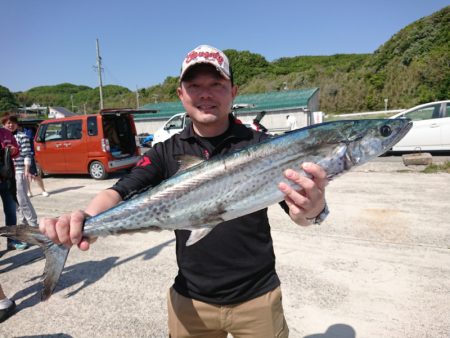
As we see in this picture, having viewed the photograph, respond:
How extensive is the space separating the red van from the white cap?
975 cm

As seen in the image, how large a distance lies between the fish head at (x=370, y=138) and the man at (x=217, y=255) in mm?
359

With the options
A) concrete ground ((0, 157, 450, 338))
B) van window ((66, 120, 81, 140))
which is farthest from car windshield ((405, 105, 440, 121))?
van window ((66, 120, 81, 140))

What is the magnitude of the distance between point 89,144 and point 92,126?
63 cm

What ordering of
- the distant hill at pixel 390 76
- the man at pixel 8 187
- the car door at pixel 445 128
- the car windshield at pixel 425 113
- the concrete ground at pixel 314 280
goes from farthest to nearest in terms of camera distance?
the distant hill at pixel 390 76 → the car windshield at pixel 425 113 → the car door at pixel 445 128 → the man at pixel 8 187 → the concrete ground at pixel 314 280

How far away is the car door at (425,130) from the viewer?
11438mm

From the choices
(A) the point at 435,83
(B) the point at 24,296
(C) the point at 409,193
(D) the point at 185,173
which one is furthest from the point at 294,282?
(A) the point at 435,83

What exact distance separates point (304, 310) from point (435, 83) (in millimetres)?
47123

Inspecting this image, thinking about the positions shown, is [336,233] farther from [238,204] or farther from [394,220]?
[238,204]

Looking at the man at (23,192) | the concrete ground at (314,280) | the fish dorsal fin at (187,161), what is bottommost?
the concrete ground at (314,280)

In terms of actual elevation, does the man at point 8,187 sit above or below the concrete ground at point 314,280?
above

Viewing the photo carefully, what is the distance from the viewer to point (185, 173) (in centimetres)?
185

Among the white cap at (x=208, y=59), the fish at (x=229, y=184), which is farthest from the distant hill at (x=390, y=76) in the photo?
the white cap at (x=208, y=59)

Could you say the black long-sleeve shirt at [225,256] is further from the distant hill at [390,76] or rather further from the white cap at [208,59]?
the distant hill at [390,76]

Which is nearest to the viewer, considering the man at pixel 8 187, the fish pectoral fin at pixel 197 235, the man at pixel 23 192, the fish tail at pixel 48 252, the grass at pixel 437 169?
the fish pectoral fin at pixel 197 235
